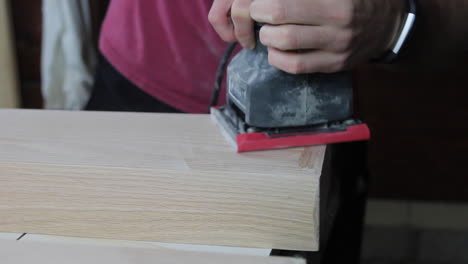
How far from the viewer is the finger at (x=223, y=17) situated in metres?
0.58

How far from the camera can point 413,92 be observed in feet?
4.77

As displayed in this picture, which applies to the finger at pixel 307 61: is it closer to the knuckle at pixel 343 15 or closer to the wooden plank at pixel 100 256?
the knuckle at pixel 343 15

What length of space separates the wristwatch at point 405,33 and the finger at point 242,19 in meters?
0.19

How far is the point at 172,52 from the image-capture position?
886mm

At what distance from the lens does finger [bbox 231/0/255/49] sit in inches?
21.7

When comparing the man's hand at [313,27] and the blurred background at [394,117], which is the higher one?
the man's hand at [313,27]

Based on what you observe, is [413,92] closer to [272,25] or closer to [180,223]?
[272,25]

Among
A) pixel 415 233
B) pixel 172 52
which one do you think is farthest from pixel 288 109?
pixel 415 233

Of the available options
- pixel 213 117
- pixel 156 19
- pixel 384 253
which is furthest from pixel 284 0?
pixel 384 253

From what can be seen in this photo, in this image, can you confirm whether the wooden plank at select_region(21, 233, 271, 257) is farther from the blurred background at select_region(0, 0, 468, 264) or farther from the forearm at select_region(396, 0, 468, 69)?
the blurred background at select_region(0, 0, 468, 264)

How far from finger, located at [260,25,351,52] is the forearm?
5.0 inches

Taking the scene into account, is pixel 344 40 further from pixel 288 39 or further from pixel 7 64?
pixel 7 64

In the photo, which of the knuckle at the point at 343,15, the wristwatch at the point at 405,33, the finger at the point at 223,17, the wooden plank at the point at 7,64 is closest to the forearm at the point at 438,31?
the wristwatch at the point at 405,33

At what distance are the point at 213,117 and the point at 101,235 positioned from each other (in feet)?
0.71
